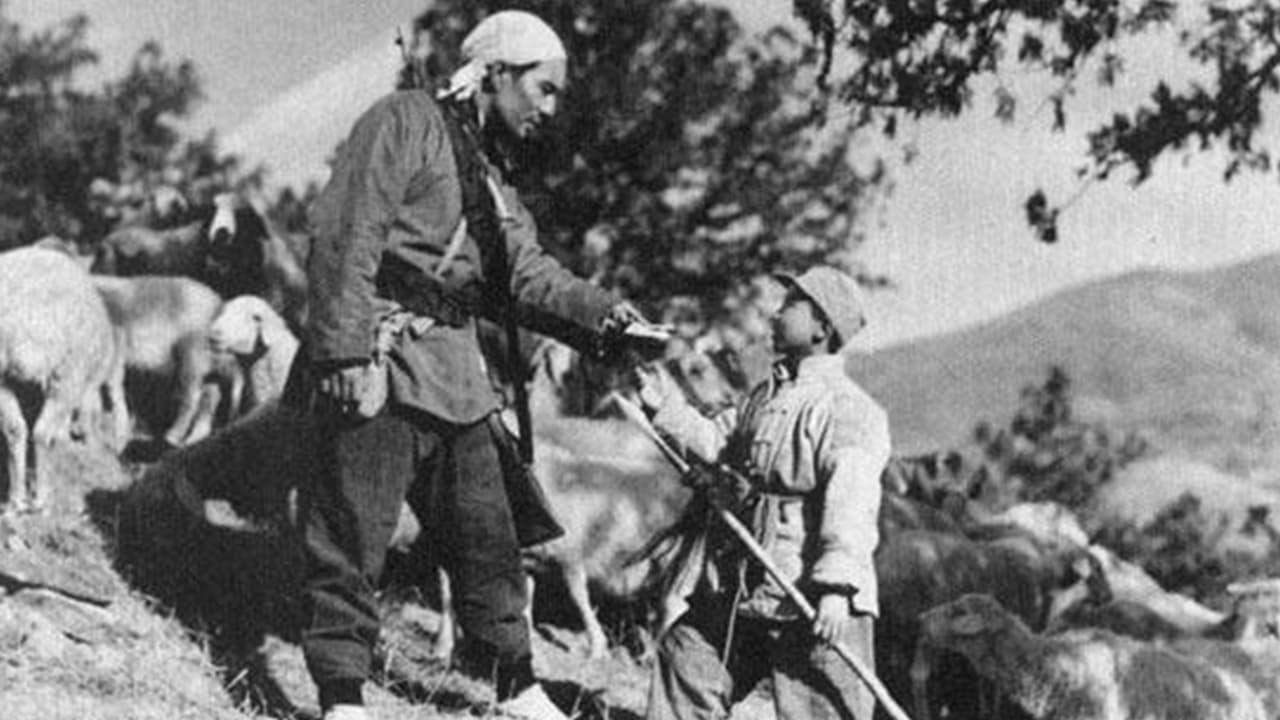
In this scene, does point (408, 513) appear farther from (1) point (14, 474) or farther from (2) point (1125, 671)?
(2) point (1125, 671)

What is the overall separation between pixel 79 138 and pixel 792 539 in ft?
46.2

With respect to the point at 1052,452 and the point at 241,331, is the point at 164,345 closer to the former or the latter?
the point at 241,331

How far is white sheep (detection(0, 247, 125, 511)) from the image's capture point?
24.7ft

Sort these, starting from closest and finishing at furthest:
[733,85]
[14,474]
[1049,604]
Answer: [14,474], [1049,604], [733,85]

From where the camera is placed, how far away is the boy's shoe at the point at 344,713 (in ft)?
16.3

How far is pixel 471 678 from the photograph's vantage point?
6.69 meters

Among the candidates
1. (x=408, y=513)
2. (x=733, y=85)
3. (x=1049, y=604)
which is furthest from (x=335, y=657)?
(x=733, y=85)

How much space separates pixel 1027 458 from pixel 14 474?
8.78 metres

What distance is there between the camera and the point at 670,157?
13930mm

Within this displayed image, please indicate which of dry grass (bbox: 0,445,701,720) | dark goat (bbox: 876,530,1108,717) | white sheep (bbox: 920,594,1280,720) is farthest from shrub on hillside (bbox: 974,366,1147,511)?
dry grass (bbox: 0,445,701,720)

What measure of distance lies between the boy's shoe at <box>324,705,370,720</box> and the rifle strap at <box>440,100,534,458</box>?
943 mm

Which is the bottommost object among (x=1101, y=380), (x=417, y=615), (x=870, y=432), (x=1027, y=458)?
(x=1101, y=380)

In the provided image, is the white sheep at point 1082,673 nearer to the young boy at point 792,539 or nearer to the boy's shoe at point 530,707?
the young boy at point 792,539

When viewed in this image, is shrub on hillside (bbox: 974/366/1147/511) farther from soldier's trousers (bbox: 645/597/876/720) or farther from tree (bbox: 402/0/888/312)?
soldier's trousers (bbox: 645/597/876/720)
